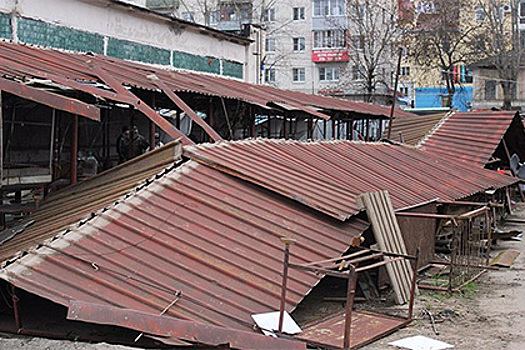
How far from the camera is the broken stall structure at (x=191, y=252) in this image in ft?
25.6

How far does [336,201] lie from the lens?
11.1 metres

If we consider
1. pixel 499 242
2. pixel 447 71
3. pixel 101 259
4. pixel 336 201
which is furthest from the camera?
pixel 447 71

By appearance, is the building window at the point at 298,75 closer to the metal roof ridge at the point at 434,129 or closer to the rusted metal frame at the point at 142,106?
the metal roof ridge at the point at 434,129

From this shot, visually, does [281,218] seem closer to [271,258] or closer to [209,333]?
[271,258]

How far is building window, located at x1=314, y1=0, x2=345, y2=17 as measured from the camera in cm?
5774

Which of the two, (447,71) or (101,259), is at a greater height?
(447,71)

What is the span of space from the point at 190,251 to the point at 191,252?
2cm

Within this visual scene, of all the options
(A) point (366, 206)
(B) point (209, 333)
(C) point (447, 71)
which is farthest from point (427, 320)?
(C) point (447, 71)

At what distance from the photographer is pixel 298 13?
60219 mm

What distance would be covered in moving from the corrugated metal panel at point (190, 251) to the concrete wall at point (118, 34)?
357 inches

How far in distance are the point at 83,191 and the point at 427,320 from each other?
568 cm

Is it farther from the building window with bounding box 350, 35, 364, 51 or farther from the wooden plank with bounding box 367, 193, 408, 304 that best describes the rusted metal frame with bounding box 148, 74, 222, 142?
the building window with bounding box 350, 35, 364, 51

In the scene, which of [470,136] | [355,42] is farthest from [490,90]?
[470,136]

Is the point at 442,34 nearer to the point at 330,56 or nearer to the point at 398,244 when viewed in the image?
the point at 330,56
